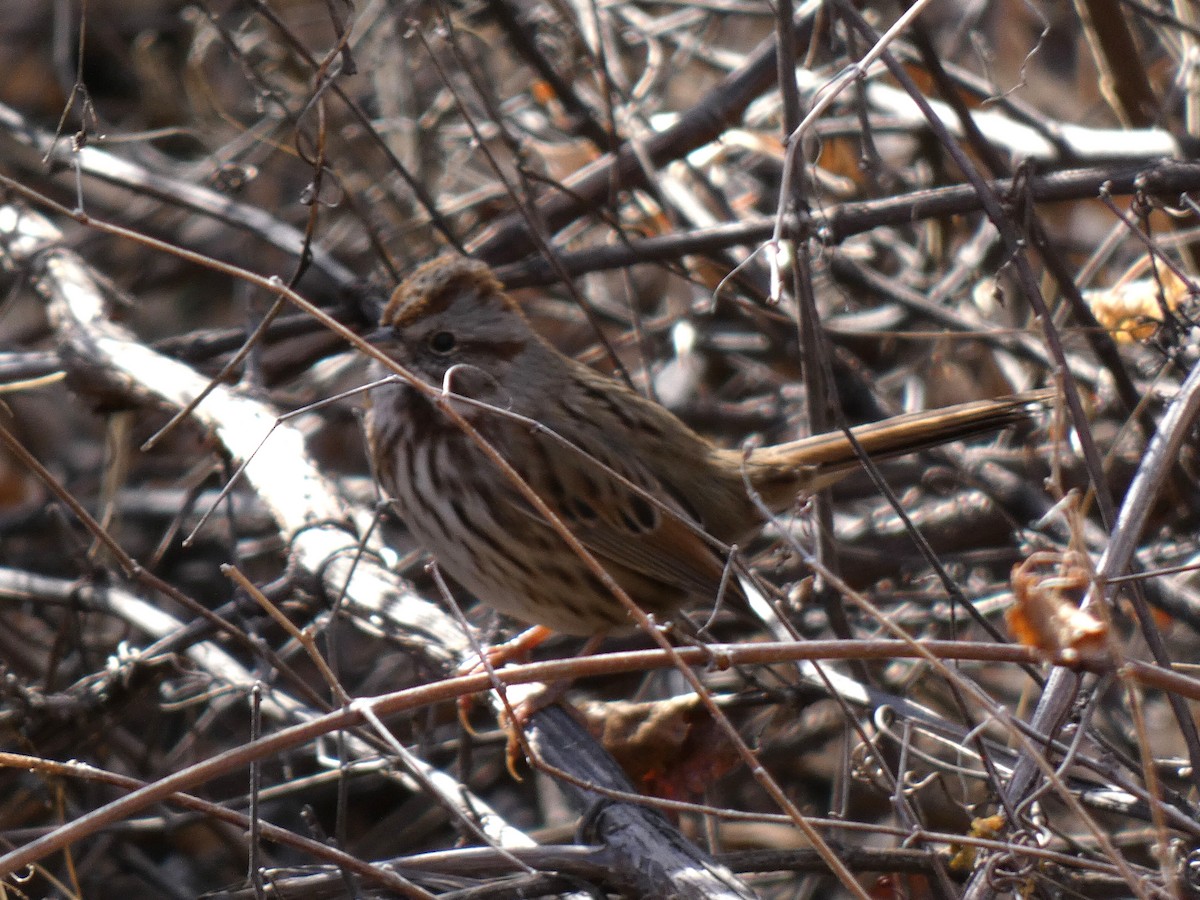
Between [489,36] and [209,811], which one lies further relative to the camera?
[489,36]

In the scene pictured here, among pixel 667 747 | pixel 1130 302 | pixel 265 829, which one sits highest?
pixel 1130 302

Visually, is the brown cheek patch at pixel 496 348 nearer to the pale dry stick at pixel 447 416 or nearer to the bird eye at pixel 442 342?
the bird eye at pixel 442 342

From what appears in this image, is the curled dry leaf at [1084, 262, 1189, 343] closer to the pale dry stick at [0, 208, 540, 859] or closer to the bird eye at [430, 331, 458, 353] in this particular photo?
the bird eye at [430, 331, 458, 353]

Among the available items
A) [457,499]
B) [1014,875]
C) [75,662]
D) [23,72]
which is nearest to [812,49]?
[457,499]

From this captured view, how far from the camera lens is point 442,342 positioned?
336 centimetres

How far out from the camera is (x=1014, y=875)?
5.82 ft

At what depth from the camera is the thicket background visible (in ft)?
7.23

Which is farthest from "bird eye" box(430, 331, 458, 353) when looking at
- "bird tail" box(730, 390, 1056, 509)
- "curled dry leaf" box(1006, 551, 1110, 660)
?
"curled dry leaf" box(1006, 551, 1110, 660)

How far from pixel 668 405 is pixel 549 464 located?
1223 millimetres

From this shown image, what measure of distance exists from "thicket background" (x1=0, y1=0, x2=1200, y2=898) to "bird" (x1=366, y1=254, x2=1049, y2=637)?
0.19 m

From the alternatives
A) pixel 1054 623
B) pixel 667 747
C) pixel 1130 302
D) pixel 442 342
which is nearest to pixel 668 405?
pixel 442 342

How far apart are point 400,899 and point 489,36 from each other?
12.5 ft

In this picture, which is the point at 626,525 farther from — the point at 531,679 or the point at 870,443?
the point at 531,679

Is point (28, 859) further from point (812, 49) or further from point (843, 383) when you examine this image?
point (843, 383)
